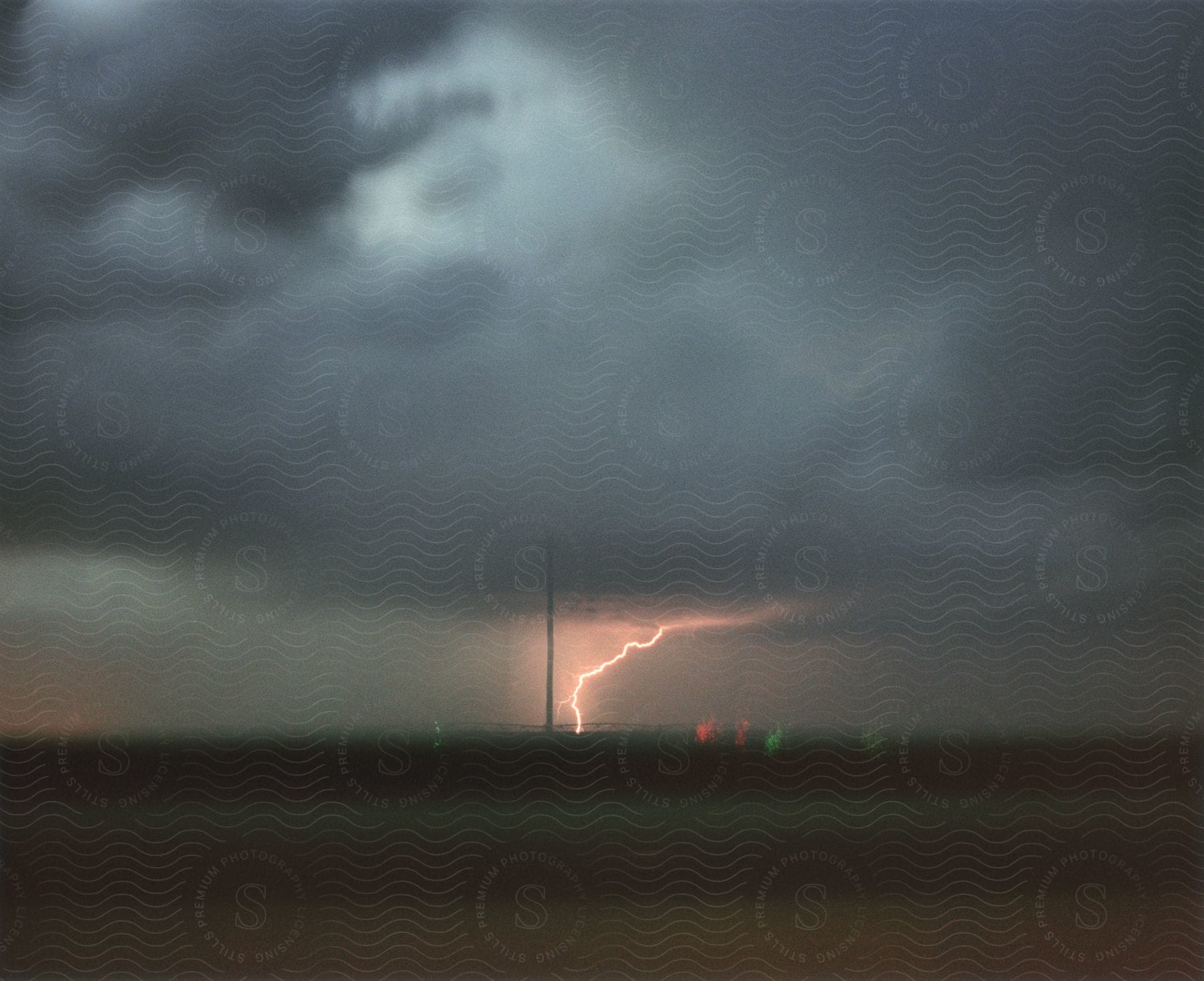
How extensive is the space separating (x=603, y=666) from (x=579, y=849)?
14.6 inches

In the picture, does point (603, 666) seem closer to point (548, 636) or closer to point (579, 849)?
point (548, 636)

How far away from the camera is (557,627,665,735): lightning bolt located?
182cm

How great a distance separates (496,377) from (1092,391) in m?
1.21

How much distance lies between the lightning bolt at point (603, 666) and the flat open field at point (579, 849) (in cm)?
5

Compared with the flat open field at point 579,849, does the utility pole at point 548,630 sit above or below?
above

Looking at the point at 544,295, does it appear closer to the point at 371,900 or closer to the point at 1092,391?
the point at 1092,391

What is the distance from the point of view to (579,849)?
1.84 m

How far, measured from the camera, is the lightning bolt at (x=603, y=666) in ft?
5.98

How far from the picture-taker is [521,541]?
6.03 feet

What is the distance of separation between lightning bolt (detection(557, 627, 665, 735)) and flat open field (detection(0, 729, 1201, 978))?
0.05 m

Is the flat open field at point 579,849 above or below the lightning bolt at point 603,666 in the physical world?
below

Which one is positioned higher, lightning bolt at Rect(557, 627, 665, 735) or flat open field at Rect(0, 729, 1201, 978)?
lightning bolt at Rect(557, 627, 665, 735)

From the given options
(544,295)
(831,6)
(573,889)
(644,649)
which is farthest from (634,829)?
(831,6)
